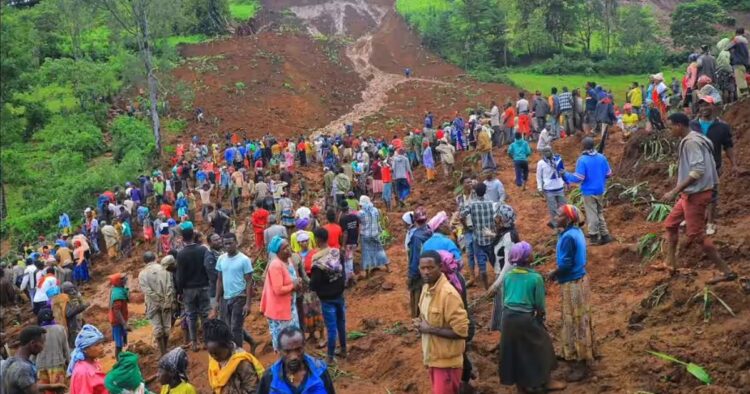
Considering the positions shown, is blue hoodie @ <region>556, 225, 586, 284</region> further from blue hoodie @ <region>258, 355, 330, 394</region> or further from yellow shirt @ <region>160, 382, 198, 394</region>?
yellow shirt @ <region>160, 382, 198, 394</region>

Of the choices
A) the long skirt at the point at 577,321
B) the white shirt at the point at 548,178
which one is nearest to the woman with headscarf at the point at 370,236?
the white shirt at the point at 548,178

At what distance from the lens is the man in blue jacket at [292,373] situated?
160 inches

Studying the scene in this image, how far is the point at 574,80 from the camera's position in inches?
Answer: 1740

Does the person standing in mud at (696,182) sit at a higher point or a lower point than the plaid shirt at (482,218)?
higher

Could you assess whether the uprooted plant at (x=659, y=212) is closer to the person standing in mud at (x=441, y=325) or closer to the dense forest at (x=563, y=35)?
the person standing in mud at (x=441, y=325)

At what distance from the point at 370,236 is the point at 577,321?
5457 millimetres

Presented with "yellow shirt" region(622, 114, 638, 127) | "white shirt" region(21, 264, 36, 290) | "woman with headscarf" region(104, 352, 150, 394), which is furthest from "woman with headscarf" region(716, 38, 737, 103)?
"white shirt" region(21, 264, 36, 290)

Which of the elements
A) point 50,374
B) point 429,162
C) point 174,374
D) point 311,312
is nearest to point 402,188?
point 429,162

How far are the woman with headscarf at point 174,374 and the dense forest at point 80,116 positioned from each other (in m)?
17.1

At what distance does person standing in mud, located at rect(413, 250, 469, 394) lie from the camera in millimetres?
4742

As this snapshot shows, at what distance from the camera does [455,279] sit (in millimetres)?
5613

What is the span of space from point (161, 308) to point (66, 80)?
2638 centimetres

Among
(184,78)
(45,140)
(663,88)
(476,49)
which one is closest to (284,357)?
(663,88)

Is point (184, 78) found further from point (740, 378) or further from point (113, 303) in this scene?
point (740, 378)
